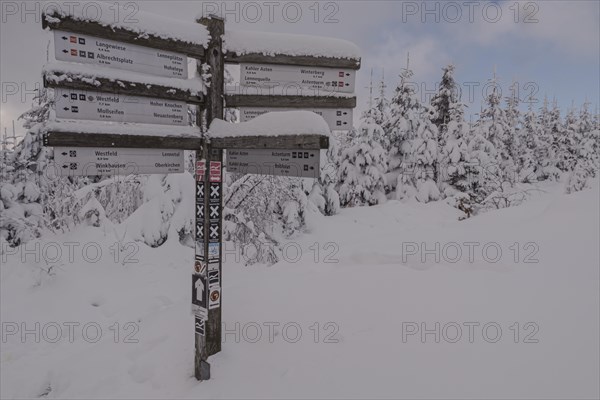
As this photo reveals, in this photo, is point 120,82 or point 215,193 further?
point 215,193

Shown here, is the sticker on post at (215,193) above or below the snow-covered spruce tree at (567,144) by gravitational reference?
below

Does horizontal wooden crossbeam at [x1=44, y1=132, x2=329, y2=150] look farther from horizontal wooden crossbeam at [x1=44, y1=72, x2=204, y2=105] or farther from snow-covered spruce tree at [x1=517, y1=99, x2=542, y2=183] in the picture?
snow-covered spruce tree at [x1=517, y1=99, x2=542, y2=183]

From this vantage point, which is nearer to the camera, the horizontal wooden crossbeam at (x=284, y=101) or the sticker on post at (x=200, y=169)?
the sticker on post at (x=200, y=169)

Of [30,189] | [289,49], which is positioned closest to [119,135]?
[289,49]

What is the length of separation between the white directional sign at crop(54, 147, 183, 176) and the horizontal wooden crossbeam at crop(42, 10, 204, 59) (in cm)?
113

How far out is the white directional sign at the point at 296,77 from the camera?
4.68 m

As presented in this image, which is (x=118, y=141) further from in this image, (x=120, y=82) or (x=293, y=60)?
(x=293, y=60)

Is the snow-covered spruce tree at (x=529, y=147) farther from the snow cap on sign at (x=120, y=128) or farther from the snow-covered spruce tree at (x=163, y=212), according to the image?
the snow cap on sign at (x=120, y=128)

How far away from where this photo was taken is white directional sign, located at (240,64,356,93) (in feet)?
15.4

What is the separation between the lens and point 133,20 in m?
4.04

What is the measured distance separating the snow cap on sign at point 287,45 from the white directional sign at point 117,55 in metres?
0.63

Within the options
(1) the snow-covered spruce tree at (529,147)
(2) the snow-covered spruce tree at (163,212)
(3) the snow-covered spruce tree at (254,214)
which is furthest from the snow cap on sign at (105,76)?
(1) the snow-covered spruce tree at (529,147)

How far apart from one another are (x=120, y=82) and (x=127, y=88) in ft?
0.28

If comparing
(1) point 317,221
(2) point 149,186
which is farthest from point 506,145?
(2) point 149,186
